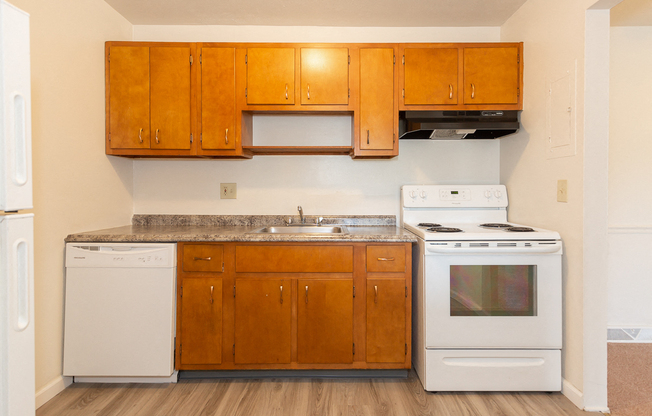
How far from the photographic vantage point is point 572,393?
1.99 m

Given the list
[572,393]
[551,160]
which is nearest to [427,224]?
[551,160]

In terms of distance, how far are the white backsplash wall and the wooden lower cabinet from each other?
71cm

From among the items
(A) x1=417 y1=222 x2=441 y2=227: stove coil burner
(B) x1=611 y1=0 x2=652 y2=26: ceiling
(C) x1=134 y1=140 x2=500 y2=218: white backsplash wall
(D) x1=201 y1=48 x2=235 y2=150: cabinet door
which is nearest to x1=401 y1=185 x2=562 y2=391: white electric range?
(A) x1=417 y1=222 x2=441 y2=227: stove coil burner

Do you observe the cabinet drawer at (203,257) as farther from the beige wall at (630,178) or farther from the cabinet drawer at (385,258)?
the beige wall at (630,178)

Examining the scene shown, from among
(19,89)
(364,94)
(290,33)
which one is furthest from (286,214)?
(19,89)

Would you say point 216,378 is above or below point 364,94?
below

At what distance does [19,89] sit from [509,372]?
2544 mm

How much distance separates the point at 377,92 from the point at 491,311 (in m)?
1.54

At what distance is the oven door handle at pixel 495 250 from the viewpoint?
203cm

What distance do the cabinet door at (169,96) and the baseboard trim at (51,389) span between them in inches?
58.8

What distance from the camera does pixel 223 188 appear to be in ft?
9.41

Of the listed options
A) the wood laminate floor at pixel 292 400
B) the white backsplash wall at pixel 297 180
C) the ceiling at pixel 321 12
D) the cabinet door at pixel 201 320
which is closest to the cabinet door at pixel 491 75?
the ceiling at pixel 321 12

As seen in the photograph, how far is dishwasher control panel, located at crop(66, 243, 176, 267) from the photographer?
213 centimetres

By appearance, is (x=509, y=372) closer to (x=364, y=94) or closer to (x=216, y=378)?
(x=216, y=378)
